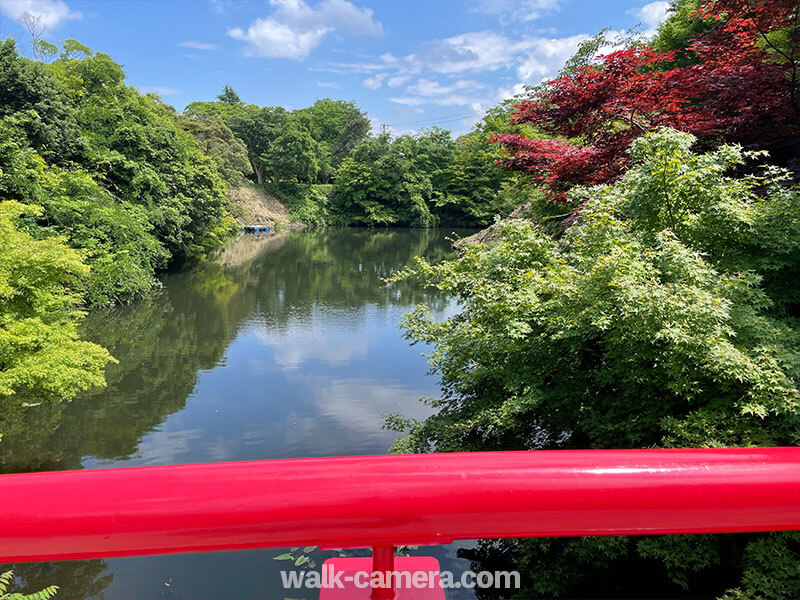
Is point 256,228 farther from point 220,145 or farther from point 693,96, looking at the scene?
point 693,96

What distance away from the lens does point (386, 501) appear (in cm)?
59

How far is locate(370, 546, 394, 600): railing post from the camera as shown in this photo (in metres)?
0.65

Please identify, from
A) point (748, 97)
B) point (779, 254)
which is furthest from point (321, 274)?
point (779, 254)

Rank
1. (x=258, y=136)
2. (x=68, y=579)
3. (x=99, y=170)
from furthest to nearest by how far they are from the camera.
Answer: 1. (x=258, y=136)
2. (x=99, y=170)
3. (x=68, y=579)

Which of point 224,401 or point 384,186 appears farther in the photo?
point 384,186

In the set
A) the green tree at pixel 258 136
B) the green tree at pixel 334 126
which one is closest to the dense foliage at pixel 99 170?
the green tree at pixel 258 136

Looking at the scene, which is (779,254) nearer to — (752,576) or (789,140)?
(752,576)

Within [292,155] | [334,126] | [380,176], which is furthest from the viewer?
[334,126]

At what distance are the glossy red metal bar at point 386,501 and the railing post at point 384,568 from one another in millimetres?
51

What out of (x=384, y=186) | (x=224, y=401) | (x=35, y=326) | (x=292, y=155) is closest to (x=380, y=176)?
(x=384, y=186)

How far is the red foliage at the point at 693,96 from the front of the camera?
19.5ft

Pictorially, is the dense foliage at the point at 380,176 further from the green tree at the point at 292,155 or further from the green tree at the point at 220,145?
the green tree at the point at 220,145

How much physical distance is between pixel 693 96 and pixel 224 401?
8318 millimetres

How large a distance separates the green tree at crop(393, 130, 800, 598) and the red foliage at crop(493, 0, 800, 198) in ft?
4.94
